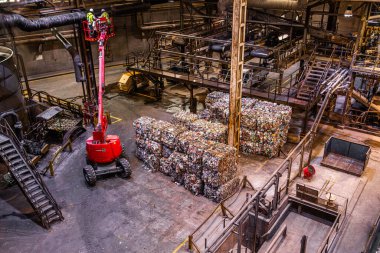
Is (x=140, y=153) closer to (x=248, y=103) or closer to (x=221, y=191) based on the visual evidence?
(x=221, y=191)

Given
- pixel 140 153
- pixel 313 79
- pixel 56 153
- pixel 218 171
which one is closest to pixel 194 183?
pixel 218 171

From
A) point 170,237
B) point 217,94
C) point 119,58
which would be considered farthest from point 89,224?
point 119,58

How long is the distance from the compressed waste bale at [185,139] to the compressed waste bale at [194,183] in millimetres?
1100

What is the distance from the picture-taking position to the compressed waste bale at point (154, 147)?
15609mm

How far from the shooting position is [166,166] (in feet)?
50.9

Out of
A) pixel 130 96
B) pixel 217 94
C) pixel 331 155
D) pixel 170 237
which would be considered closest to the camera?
Answer: pixel 170 237

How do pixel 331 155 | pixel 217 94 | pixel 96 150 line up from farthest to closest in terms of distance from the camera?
pixel 217 94 < pixel 331 155 < pixel 96 150

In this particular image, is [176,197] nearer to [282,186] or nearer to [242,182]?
[242,182]

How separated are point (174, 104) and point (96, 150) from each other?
9.10 meters

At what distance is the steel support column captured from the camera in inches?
520

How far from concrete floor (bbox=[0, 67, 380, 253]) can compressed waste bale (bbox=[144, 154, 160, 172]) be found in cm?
33

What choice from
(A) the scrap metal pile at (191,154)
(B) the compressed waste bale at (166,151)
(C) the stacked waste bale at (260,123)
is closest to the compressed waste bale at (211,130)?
(A) the scrap metal pile at (191,154)

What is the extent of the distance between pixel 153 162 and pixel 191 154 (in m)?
2.65

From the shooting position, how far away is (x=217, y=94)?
18578mm
